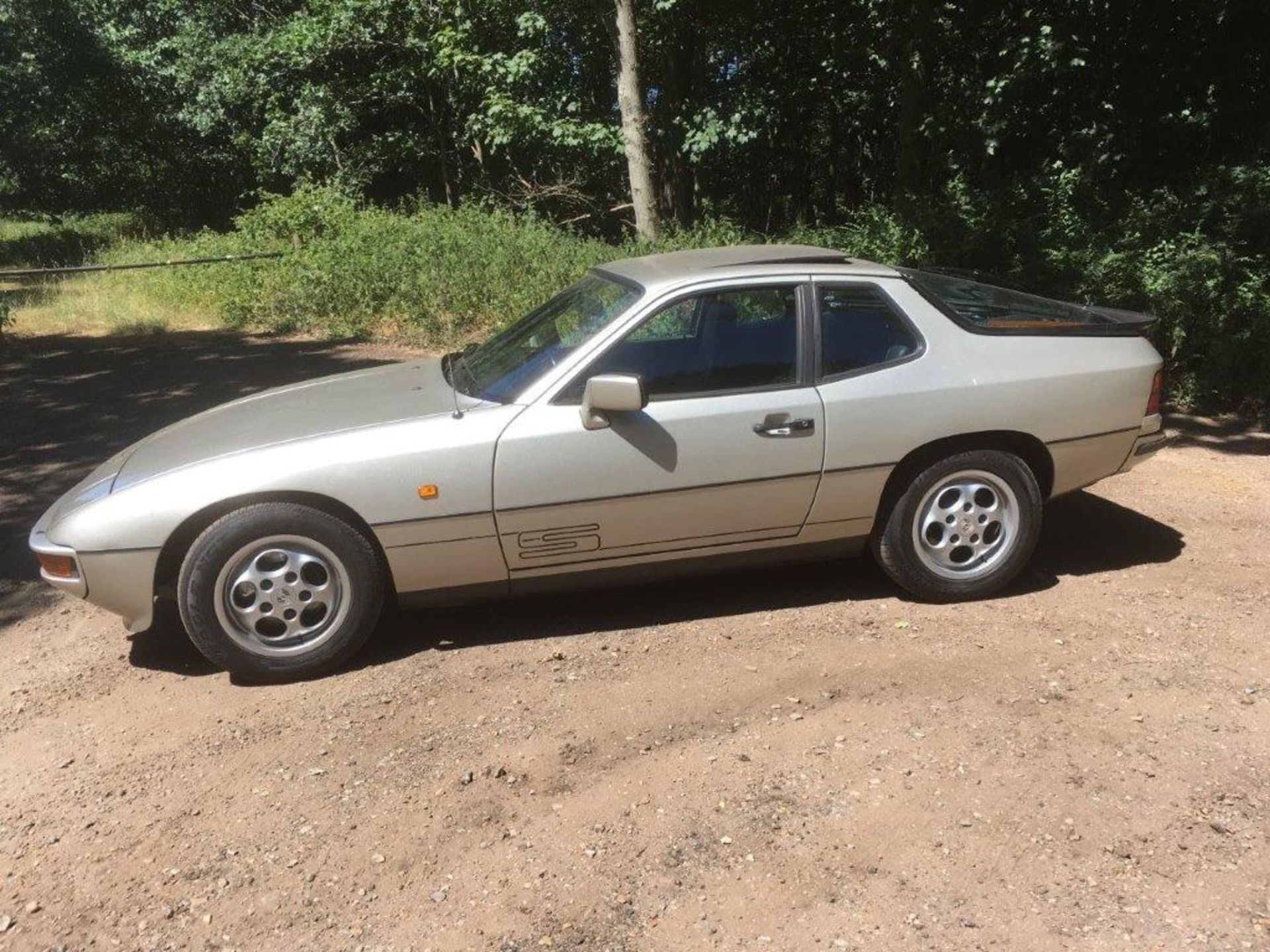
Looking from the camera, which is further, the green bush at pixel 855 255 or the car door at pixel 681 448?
the green bush at pixel 855 255

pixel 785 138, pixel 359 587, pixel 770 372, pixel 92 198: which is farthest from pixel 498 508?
pixel 92 198

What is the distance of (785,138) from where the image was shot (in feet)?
55.0

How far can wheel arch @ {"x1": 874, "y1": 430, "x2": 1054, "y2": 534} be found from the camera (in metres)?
4.52

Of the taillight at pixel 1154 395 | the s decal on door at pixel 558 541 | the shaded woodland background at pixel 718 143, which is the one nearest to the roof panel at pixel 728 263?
the s decal on door at pixel 558 541

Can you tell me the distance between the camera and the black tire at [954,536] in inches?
178

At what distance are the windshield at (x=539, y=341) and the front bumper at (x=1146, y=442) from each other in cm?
236

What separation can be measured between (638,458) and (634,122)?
944 centimetres

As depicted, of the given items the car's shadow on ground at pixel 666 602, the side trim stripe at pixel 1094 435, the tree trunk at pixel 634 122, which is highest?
the tree trunk at pixel 634 122

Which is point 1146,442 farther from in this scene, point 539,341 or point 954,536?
point 539,341

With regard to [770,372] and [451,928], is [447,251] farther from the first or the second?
[451,928]

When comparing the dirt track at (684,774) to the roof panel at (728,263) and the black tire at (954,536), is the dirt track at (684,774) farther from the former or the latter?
the roof panel at (728,263)

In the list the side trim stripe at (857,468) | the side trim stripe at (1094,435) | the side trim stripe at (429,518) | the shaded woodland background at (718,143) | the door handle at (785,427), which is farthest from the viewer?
the shaded woodland background at (718,143)

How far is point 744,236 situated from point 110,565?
31.2ft

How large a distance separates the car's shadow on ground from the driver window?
0.95 meters
